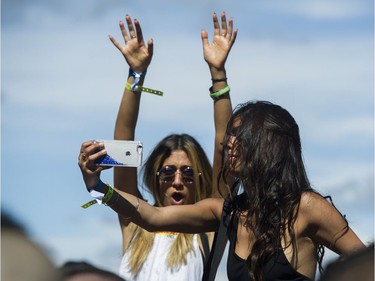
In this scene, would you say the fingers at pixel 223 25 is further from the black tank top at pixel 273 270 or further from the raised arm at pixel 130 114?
the black tank top at pixel 273 270

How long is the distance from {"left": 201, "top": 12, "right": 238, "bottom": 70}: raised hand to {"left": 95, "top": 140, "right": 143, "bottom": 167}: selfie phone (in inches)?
36.2

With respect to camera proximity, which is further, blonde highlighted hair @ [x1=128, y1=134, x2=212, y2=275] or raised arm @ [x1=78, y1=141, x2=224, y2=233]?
blonde highlighted hair @ [x1=128, y1=134, x2=212, y2=275]

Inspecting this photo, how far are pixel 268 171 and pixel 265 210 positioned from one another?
8.2 inches

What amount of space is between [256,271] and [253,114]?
0.88 metres

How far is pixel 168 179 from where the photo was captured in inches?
249

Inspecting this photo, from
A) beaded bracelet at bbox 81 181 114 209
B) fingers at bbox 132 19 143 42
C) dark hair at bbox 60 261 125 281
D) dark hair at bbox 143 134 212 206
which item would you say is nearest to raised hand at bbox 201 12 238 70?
fingers at bbox 132 19 143 42

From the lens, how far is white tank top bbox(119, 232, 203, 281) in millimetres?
5852

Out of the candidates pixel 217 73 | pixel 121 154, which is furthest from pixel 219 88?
pixel 121 154

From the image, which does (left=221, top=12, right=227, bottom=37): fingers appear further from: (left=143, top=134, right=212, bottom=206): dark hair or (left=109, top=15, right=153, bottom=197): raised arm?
(left=143, top=134, right=212, bottom=206): dark hair

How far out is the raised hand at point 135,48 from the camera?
5.96 m

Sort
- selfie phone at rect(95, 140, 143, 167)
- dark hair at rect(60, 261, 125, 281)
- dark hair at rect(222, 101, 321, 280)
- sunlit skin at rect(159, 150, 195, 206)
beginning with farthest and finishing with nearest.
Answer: sunlit skin at rect(159, 150, 195, 206), selfie phone at rect(95, 140, 143, 167), dark hair at rect(222, 101, 321, 280), dark hair at rect(60, 261, 125, 281)

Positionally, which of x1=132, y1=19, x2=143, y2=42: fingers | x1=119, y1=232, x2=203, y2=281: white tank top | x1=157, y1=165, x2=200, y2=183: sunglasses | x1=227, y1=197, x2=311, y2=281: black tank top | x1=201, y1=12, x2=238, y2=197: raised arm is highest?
x1=132, y1=19, x2=143, y2=42: fingers

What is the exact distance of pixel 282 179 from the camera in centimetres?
455

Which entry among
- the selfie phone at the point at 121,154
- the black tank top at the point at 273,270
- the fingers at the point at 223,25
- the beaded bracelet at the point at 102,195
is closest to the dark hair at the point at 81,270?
the black tank top at the point at 273,270
